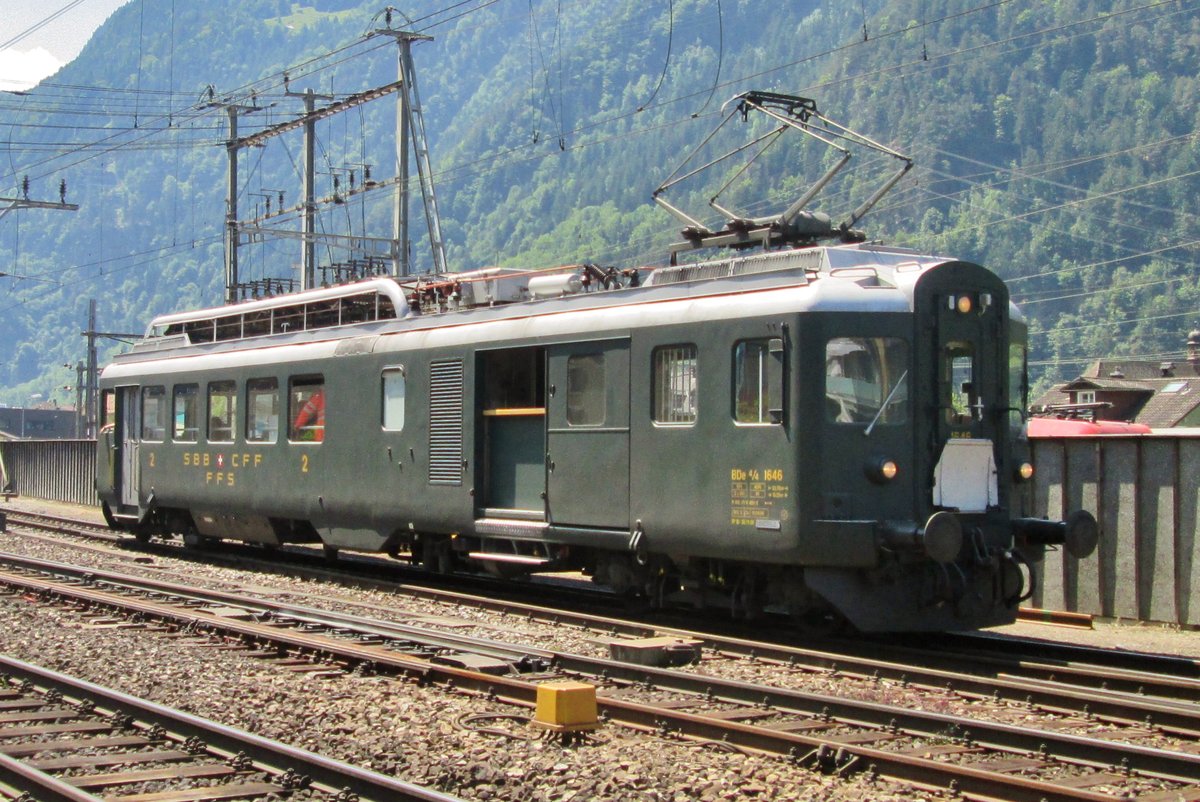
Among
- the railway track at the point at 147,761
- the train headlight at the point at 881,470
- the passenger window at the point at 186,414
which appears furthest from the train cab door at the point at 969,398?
the passenger window at the point at 186,414

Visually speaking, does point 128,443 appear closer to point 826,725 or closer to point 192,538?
point 192,538

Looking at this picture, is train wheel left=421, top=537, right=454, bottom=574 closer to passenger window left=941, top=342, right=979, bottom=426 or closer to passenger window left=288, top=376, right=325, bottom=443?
passenger window left=288, top=376, right=325, bottom=443

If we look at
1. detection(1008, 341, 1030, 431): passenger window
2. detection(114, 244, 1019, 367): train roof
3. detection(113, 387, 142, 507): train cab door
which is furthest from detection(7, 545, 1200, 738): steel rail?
detection(113, 387, 142, 507): train cab door

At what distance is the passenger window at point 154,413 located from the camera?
20234 millimetres

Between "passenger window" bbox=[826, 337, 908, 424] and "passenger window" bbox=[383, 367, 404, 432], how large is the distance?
6003 mm

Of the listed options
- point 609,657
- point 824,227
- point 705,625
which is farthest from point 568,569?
point 824,227

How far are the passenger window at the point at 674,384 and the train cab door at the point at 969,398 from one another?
2019 millimetres

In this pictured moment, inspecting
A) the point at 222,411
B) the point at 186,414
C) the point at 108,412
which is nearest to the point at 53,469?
the point at 108,412

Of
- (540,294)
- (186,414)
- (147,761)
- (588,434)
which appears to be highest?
(540,294)

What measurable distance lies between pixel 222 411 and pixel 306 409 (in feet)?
7.41

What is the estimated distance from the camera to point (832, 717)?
8438 mm

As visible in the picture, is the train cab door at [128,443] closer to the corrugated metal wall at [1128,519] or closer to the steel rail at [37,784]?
the corrugated metal wall at [1128,519]

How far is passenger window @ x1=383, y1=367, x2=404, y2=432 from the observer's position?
1550 centimetres

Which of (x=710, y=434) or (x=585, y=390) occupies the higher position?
(x=585, y=390)
